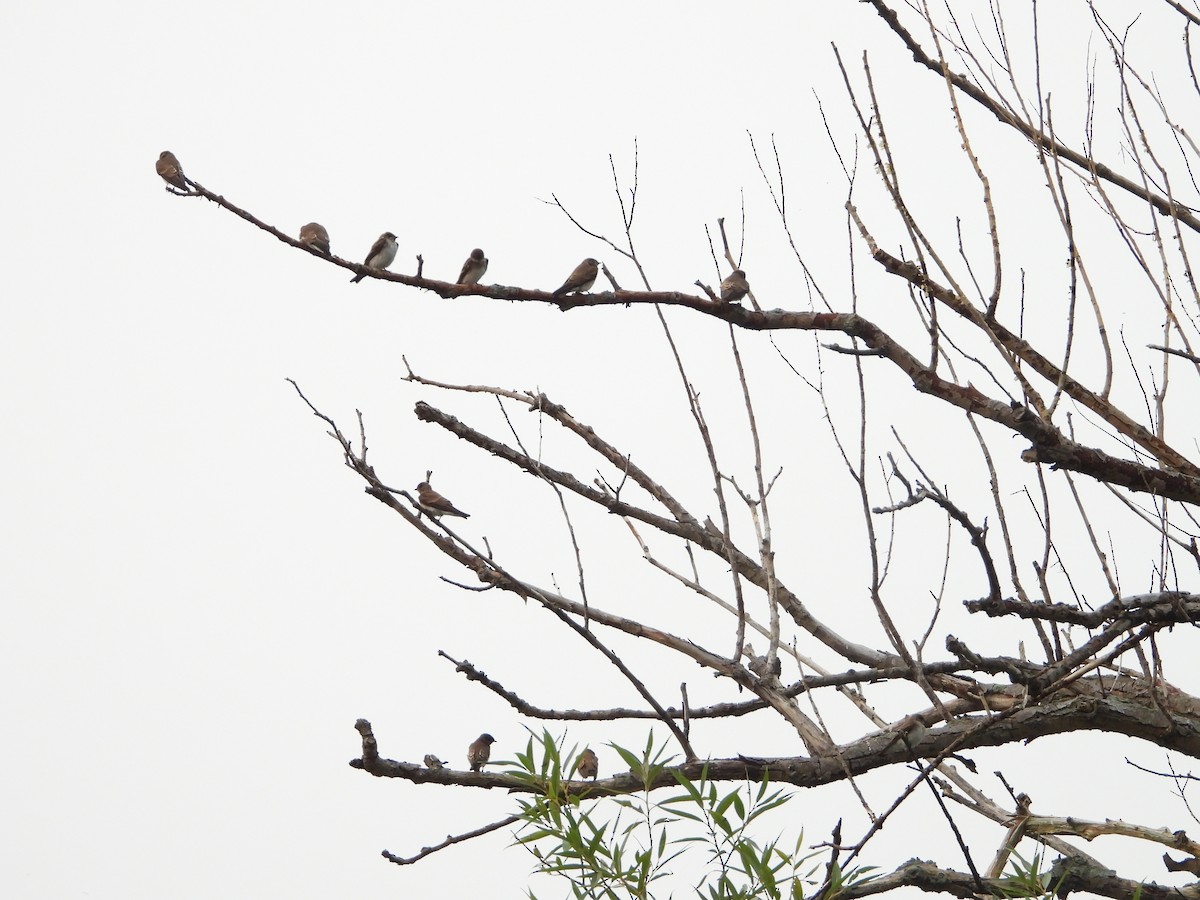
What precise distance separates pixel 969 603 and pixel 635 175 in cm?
233

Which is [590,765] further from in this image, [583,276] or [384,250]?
[384,250]

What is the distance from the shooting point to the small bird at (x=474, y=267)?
10.3m

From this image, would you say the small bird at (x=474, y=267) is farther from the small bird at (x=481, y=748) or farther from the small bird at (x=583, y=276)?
the small bird at (x=481, y=748)

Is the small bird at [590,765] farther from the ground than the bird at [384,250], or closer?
closer

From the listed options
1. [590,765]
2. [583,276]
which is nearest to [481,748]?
[590,765]

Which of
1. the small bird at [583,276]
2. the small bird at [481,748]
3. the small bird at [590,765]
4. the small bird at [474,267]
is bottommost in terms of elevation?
the small bird at [590,765]

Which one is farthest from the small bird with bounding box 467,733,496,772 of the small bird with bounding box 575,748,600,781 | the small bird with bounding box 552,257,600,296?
the small bird with bounding box 552,257,600,296

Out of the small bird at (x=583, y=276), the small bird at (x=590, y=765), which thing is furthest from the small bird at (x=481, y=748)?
the small bird at (x=583, y=276)

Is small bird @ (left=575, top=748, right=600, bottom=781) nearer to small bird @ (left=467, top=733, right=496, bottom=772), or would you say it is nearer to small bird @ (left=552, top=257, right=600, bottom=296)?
small bird @ (left=467, top=733, right=496, bottom=772)

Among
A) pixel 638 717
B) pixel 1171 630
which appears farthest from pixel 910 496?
pixel 638 717

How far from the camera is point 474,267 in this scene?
33.9ft

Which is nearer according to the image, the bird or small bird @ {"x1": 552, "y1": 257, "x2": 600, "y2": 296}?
small bird @ {"x1": 552, "y1": 257, "x2": 600, "y2": 296}

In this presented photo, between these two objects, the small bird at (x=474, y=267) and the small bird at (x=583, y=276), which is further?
the small bird at (x=474, y=267)

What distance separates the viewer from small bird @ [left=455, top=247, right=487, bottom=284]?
33.8 feet
